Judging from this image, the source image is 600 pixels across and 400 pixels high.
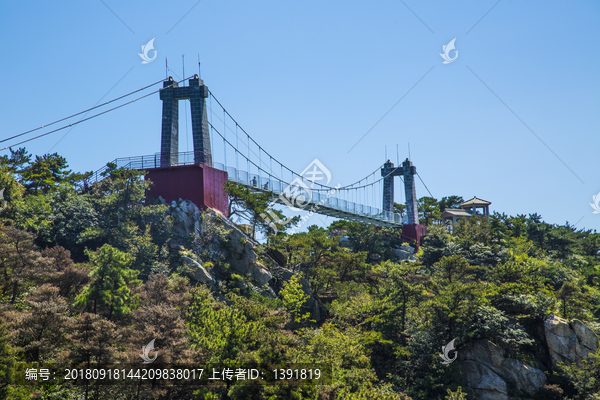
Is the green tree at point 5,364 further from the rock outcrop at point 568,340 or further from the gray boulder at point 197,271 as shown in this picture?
the rock outcrop at point 568,340

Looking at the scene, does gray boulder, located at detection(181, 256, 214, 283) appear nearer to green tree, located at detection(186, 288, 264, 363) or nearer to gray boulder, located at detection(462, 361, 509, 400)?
green tree, located at detection(186, 288, 264, 363)

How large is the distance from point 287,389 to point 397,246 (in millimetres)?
36535

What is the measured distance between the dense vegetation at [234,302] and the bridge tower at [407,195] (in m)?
9.98

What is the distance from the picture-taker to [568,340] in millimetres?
26562

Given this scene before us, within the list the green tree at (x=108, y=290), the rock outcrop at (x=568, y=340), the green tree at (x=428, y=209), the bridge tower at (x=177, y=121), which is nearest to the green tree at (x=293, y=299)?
the green tree at (x=108, y=290)

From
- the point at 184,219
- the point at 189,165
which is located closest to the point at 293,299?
the point at 184,219

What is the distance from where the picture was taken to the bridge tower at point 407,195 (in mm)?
53656

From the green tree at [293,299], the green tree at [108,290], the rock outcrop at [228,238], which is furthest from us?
the rock outcrop at [228,238]

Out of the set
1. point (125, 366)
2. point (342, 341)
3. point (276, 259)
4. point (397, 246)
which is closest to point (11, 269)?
point (125, 366)

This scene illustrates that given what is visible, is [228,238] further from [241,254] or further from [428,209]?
[428,209]

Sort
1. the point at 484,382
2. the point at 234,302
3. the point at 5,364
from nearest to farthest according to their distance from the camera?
the point at 5,364, the point at 234,302, the point at 484,382

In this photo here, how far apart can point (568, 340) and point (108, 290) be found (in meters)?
25.7

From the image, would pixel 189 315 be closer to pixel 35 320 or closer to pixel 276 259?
pixel 35 320

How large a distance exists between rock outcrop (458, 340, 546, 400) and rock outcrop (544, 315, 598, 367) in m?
1.76
